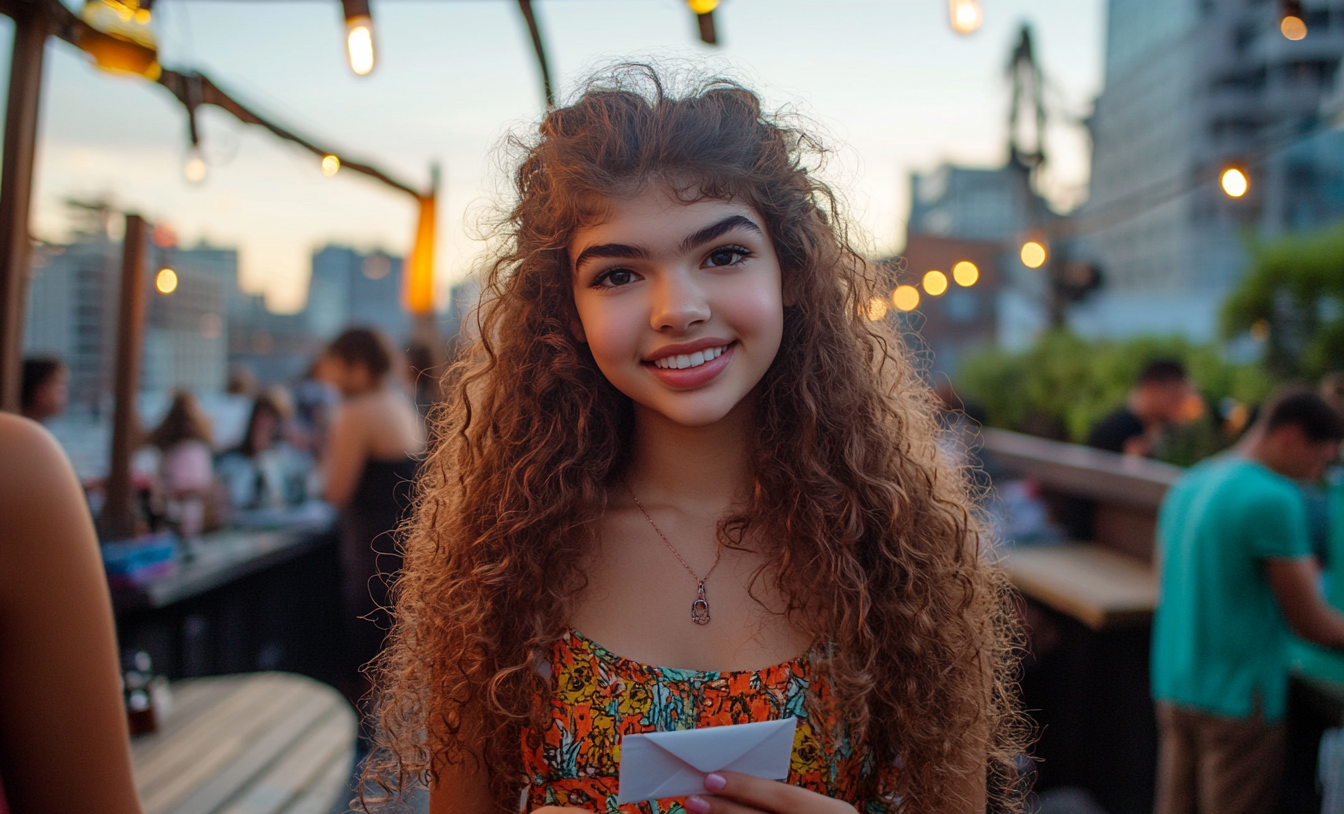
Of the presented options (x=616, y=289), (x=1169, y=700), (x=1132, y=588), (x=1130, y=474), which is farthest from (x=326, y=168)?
(x=1130, y=474)

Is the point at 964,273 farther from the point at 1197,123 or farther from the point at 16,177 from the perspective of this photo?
the point at 1197,123

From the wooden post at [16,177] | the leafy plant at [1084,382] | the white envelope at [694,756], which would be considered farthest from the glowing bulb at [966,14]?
the leafy plant at [1084,382]

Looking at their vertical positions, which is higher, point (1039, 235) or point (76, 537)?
point (1039, 235)

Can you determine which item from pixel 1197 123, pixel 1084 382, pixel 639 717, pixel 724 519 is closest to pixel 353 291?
pixel 1084 382

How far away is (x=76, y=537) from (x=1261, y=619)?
10.6 feet

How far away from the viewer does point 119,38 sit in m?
2.41

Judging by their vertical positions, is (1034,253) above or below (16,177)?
above

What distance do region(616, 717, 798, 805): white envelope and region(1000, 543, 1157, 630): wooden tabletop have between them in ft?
7.81

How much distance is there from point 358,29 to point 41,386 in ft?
7.94

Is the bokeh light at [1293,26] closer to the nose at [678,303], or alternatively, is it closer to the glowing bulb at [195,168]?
the nose at [678,303]

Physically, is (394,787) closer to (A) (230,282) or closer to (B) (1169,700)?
(B) (1169,700)

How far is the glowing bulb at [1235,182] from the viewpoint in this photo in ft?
11.5

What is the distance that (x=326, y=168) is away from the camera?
309 centimetres

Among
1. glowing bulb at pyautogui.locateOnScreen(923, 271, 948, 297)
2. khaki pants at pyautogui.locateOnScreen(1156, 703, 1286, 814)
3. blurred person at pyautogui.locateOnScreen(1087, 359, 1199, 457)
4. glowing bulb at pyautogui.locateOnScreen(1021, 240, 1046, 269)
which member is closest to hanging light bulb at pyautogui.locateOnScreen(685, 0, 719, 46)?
khaki pants at pyautogui.locateOnScreen(1156, 703, 1286, 814)
